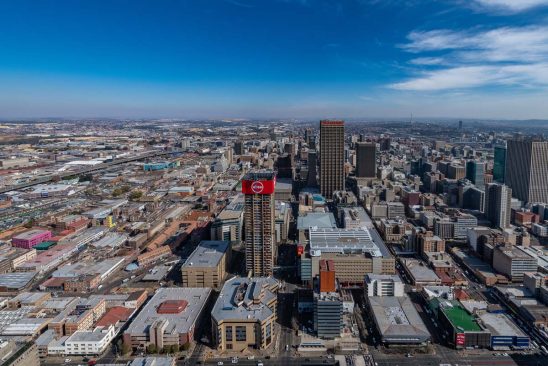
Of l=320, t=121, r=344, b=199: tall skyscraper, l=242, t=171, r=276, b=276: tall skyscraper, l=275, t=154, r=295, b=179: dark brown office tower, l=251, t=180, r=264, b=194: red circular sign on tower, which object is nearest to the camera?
l=251, t=180, r=264, b=194: red circular sign on tower

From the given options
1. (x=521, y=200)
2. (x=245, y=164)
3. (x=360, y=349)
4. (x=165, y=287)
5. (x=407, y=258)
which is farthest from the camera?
(x=245, y=164)

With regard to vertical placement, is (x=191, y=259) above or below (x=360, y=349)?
above

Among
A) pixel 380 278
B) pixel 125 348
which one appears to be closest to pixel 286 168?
pixel 380 278

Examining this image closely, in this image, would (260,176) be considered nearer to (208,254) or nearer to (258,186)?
(258,186)

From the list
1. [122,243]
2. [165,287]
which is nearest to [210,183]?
[122,243]

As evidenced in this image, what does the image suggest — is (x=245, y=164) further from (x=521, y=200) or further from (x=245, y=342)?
(x=245, y=342)

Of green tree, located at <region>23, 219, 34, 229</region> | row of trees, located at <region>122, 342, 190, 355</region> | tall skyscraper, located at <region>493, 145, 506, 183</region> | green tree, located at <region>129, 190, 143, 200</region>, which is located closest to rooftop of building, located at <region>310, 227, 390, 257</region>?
row of trees, located at <region>122, 342, 190, 355</region>

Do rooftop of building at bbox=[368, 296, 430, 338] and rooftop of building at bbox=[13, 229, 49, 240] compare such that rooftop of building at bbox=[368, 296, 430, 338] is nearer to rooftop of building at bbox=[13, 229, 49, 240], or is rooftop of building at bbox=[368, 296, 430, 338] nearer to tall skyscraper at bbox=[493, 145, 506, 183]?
rooftop of building at bbox=[13, 229, 49, 240]
